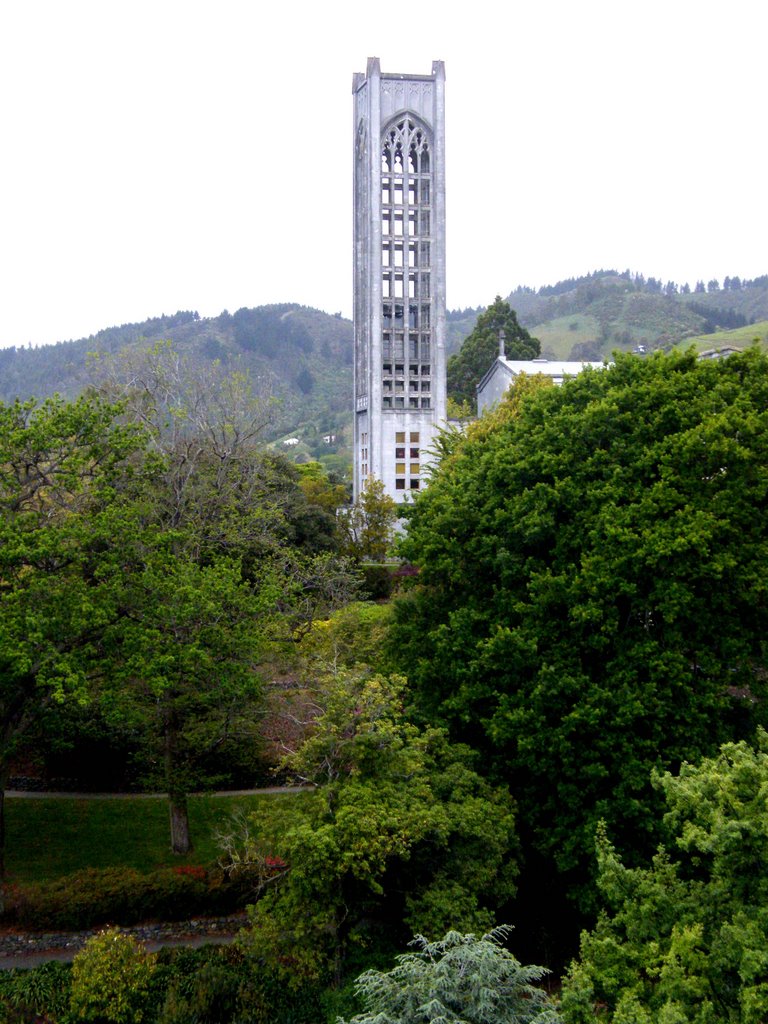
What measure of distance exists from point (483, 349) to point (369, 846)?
248 feet

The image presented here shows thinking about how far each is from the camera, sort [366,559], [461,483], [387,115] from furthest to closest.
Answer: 1. [387,115]
2. [366,559]
3. [461,483]

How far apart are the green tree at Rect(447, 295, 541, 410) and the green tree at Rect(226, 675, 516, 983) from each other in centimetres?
6875

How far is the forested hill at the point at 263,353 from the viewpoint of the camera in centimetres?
15088

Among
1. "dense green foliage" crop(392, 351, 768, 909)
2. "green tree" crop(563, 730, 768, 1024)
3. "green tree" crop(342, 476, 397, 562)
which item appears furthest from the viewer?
"green tree" crop(342, 476, 397, 562)

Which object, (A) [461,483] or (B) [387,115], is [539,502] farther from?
(B) [387,115]

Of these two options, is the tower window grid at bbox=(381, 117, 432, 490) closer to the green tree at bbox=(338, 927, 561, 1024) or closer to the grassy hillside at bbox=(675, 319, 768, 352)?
the green tree at bbox=(338, 927, 561, 1024)

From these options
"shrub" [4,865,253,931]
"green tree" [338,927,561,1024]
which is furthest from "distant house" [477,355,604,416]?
"green tree" [338,927,561,1024]

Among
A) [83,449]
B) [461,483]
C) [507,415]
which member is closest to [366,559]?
[507,415]

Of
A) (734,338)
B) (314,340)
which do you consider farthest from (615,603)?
(314,340)

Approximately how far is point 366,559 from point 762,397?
3411 cm

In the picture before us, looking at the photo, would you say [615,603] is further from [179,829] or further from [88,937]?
[88,937]

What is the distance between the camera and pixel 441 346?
64.0 meters

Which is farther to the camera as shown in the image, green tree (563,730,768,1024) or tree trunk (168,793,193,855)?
tree trunk (168,793,193,855)

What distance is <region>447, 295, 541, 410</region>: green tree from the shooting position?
3413 inches
